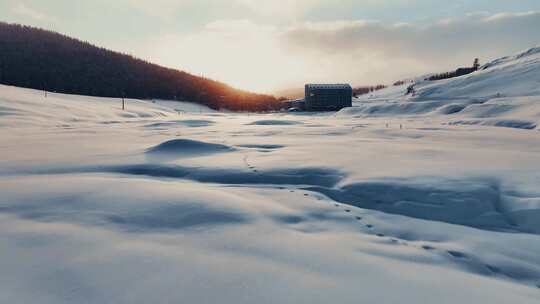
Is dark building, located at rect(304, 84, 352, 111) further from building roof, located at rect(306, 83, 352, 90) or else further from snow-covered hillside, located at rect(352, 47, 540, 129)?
snow-covered hillside, located at rect(352, 47, 540, 129)

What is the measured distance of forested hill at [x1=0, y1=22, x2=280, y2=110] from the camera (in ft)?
174

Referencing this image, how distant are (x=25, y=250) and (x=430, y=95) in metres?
33.0

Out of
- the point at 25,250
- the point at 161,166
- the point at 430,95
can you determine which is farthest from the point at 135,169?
the point at 430,95

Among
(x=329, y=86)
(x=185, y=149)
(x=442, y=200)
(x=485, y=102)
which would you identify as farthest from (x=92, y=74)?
(x=442, y=200)

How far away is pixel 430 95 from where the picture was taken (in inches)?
1178

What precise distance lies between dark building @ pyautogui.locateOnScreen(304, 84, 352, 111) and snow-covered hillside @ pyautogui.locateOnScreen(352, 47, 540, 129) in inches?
389

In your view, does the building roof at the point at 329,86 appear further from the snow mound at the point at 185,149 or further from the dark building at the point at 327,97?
the snow mound at the point at 185,149

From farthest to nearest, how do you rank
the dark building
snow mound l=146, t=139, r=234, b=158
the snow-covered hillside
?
the dark building, the snow-covered hillside, snow mound l=146, t=139, r=234, b=158

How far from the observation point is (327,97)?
40.1m

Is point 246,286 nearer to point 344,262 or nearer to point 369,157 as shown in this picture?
point 344,262

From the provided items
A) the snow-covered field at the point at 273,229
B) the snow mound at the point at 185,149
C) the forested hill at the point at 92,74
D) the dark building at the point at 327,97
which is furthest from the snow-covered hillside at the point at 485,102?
the forested hill at the point at 92,74

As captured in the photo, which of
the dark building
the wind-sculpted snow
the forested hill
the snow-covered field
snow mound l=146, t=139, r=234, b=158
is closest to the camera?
the snow-covered field

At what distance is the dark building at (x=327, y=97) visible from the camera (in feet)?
130

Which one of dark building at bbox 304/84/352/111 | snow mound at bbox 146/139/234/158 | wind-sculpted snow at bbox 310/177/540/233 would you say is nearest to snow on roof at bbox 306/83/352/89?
dark building at bbox 304/84/352/111
